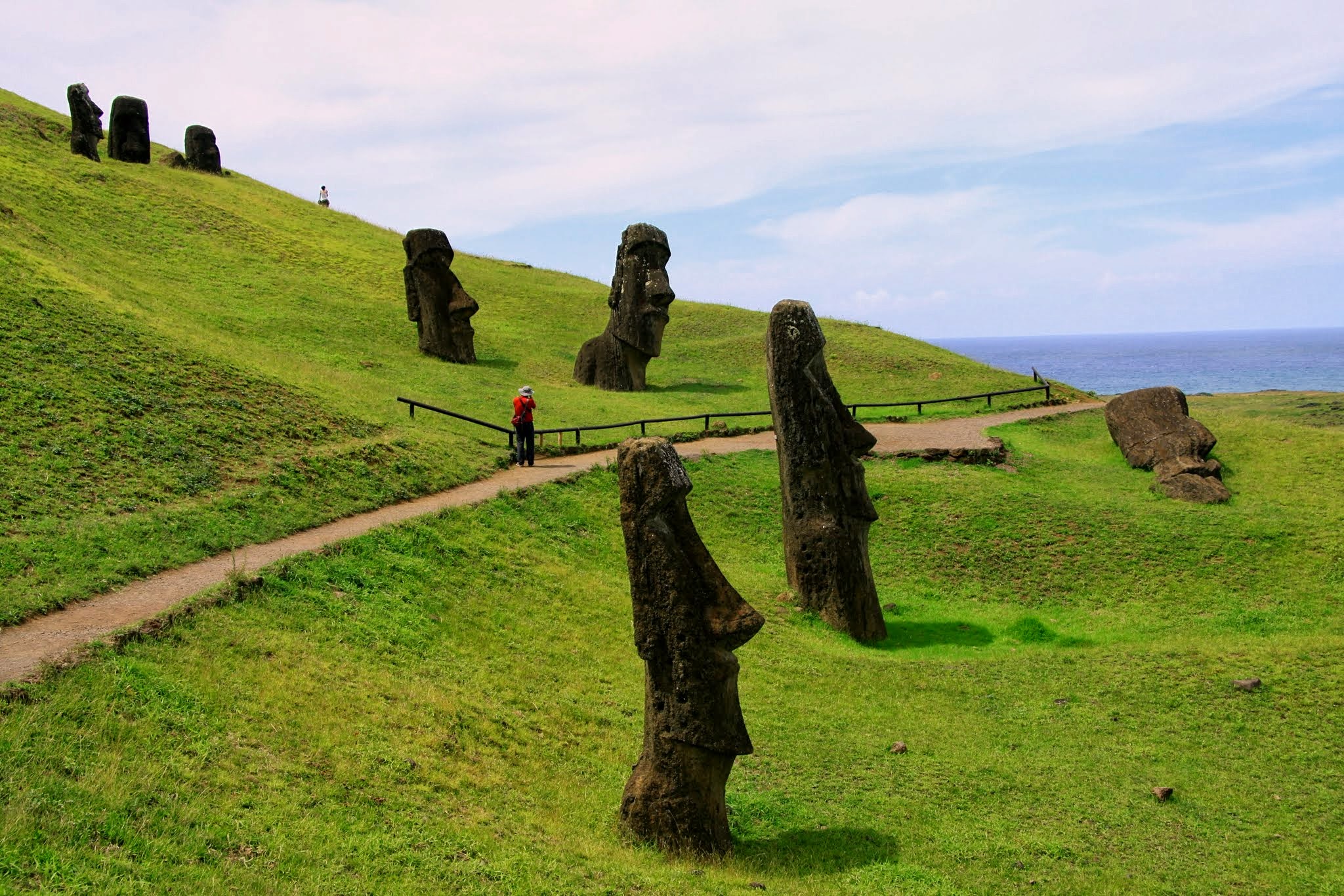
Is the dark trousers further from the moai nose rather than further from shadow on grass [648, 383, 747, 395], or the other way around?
shadow on grass [648, 383, 747, 395]

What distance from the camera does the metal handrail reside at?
27.4m

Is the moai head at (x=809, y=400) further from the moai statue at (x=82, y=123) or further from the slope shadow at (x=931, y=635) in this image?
the moai statue at (x=82, y=123)

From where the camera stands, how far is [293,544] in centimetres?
1794

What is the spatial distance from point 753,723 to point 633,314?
962 inches

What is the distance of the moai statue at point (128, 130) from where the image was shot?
51562 millimetres

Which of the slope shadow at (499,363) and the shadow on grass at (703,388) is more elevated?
the slope shadow at (499,363)

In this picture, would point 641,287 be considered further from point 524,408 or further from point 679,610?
point 679,610

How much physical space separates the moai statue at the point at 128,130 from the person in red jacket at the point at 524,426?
121 ft

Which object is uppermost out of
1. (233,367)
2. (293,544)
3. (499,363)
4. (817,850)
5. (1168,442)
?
(499,363)

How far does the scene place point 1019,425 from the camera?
34.7 metres

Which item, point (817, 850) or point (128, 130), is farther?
point (128, 130)

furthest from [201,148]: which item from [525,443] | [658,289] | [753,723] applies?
[753,723]

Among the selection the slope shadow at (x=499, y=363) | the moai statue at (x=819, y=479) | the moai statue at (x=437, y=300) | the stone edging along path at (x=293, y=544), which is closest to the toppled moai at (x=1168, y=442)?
the stone edging along path at (x=293, y=544)

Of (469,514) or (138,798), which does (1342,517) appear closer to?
(469,514)
